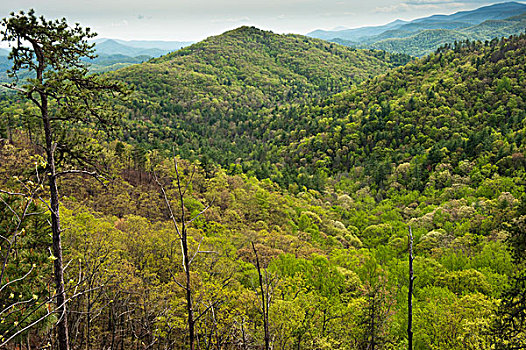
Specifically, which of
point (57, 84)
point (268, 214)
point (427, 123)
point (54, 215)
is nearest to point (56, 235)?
point (54, 215)

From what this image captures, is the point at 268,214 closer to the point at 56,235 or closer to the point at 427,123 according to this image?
the point at 56,235

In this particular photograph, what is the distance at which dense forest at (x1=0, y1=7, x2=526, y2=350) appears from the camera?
7.91 m

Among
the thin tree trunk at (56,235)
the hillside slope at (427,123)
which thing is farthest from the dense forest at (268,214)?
the hillside slope at (427,123)

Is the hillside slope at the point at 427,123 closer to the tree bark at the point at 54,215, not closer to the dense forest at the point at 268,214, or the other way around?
the dense forest at the point at 268,214

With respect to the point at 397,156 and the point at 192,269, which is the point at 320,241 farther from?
the point at 397,156

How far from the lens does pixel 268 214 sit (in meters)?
54.2

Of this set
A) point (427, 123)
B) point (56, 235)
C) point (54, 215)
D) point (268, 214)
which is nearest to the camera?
point (56, 235)

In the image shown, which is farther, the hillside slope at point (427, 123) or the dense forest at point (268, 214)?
the hillside slope at point (427, 123)

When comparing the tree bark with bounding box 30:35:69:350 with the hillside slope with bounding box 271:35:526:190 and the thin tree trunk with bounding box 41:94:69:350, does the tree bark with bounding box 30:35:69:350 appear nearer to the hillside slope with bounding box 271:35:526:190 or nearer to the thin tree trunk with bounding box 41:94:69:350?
the thin tree trunk with bounding box 41:94:69:350

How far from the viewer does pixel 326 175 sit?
102m

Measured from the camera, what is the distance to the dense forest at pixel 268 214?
791 centimetres

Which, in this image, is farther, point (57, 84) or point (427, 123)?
point (427, 123)

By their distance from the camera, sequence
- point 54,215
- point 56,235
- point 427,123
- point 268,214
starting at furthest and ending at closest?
point 427,123 < point 268,214 < point 54,215 < point 56,235

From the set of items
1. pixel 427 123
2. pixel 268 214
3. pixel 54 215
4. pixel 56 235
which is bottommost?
pixel 268 214
